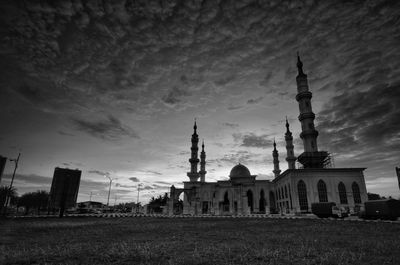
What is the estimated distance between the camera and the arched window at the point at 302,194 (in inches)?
1855

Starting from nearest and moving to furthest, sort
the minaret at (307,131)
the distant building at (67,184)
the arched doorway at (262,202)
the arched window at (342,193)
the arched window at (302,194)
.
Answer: the arched window at (342,193)
the arched window at (302,194)
the minaret at (307,131)
the arched doorway at (262,202)
the distant building at (67,184)

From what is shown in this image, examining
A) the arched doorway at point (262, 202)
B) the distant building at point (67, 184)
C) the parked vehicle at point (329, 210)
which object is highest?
the distant building at point (67, 184)

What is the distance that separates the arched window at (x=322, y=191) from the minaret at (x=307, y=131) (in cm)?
514

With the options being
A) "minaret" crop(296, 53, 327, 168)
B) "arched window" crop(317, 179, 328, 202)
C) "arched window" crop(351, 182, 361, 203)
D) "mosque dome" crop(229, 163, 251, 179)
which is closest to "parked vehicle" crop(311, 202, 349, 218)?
"arched window" crop(317, 179, 328, 202)

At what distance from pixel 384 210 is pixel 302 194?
22.6 m

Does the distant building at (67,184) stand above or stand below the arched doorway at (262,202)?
above

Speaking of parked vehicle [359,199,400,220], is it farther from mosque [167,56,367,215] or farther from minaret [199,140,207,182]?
minaret [199,140,207,182]

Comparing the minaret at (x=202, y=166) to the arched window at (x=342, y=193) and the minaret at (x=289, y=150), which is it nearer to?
the minaret at (x=289, y=150)

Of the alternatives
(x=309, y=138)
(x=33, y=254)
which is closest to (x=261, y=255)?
(x=33, y=254)

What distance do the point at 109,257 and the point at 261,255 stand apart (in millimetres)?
4121

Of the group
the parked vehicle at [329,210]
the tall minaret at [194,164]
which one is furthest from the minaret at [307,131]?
the tall minaret at [194,164]

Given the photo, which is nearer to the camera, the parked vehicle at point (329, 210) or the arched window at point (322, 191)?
the parked vehicle at point (329, 210)

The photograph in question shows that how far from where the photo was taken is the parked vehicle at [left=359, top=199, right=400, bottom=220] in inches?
984

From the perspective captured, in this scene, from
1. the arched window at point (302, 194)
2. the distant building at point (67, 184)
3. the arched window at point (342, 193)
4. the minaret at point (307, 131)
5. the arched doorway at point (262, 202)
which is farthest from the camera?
the distant building at point (67, 184)
